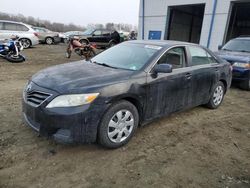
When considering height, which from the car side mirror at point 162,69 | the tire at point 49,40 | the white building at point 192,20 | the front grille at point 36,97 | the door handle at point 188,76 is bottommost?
the tire at point 49,40

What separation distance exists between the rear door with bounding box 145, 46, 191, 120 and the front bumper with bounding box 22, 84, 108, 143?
92cm

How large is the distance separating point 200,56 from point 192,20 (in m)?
17.2

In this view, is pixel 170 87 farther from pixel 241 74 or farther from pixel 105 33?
pixel 105 33

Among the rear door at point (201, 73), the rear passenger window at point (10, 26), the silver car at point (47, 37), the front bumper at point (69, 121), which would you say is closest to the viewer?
the front bumper at point (69, 121)

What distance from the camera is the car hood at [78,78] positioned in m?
2.85

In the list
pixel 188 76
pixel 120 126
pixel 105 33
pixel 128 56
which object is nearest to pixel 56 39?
pixel 105 33

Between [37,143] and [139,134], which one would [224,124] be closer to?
[139,134]

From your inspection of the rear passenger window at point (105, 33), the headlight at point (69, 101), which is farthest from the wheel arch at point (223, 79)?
the rear passenger window at point (105, 33)

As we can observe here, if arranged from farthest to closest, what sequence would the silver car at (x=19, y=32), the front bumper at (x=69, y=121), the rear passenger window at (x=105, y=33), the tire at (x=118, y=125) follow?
the rear passenger window at (x=105, y=33)
the silver car at (x=19, y=32)
the tire at (x=118, y=125)
the front bumper at (x=69, y=121)

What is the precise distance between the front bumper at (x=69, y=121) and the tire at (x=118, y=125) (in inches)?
4.4

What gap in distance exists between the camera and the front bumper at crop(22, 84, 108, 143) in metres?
2.74

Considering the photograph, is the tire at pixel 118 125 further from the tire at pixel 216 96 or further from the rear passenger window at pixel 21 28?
the rear passenger window at pixel 21 28

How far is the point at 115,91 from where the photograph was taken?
298cm

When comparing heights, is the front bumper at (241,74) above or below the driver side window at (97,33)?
below
